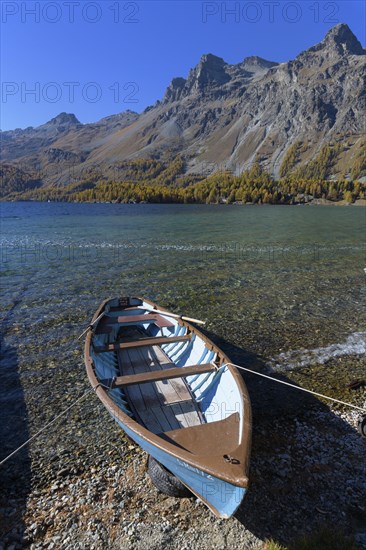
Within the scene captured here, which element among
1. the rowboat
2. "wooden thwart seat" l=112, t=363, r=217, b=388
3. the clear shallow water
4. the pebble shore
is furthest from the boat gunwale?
the clear shallow water

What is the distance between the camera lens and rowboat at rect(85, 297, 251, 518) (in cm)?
597

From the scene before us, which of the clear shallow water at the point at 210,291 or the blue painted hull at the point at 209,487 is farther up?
the blue painted hull at the point at 209,487

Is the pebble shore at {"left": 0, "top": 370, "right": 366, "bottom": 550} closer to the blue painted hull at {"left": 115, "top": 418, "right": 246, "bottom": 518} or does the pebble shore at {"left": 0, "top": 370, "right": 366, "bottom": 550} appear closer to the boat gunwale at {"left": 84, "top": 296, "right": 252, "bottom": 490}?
the blue painted hull at {"left": 115, "top": 418, "right": 246, "bottom": 518}

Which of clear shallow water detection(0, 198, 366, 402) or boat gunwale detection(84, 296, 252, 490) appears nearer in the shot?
boat gunwale detection(84, 296, 252, 490)

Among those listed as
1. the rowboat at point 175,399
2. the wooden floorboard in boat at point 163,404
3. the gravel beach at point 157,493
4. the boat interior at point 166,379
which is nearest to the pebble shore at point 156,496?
the gravel beach at point 157,493

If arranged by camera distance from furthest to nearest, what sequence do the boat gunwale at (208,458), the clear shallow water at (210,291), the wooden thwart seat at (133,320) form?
the clear shallow water at (210,291), the wooden thwart seat at (133,320), the boat gunwale at (208,458)

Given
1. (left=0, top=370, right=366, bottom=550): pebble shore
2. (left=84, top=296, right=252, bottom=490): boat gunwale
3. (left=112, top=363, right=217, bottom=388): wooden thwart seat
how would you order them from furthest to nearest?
(left=112, top=363, right=217, bottom=388): wooden thwart seat, (left=0, top=370, right=366, bottom=550): pebble shore, (left=84, top=296, right=252, bottom=490): boat gunwale

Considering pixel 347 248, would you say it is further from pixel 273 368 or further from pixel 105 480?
pixel 105 480

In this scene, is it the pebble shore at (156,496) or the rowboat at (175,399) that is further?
the pebble shore at (156,496)

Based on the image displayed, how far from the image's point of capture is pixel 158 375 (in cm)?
966

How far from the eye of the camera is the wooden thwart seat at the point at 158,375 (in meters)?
9.32

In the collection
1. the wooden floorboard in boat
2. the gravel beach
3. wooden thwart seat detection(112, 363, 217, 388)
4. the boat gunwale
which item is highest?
the boat gunwale

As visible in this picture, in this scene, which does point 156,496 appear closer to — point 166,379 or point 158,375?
point 158,375

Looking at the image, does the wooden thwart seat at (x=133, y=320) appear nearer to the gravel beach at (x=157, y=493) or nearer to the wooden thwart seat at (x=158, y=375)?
the wooden thwart seat at (x=158, y=375)
